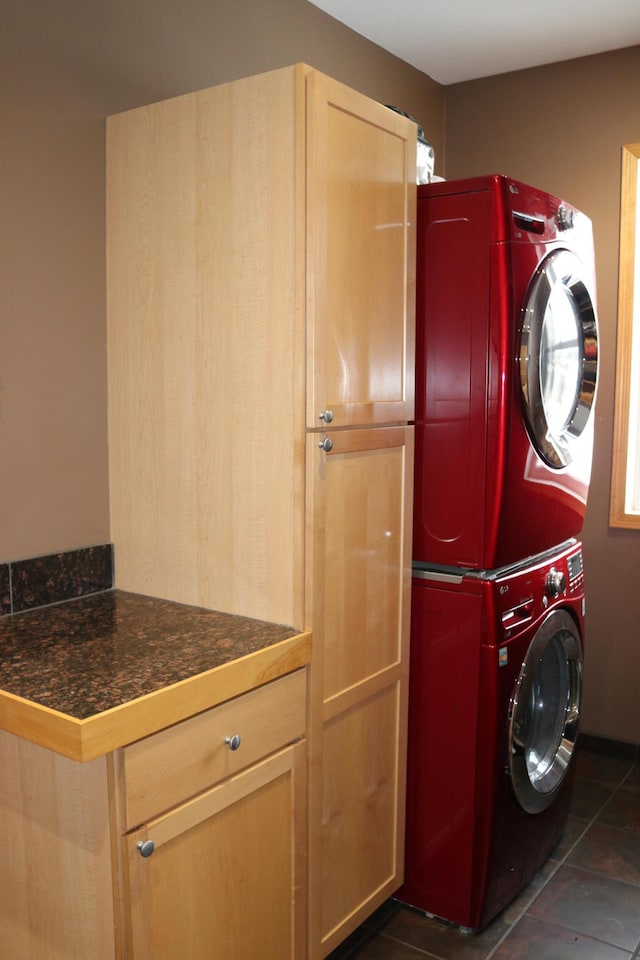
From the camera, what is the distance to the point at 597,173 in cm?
312

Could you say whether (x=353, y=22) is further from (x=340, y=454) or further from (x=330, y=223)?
(x=340, y=454)

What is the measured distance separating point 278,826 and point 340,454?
2.60 ft

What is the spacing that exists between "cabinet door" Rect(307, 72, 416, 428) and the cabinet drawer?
58cm

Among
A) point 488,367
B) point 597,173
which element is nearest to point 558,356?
point 488,367

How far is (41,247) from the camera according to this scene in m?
1.89

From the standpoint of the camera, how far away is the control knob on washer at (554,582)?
2322 mm

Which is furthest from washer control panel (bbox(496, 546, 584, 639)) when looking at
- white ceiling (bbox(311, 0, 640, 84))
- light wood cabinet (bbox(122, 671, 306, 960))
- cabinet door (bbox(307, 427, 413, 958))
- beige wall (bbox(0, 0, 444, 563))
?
white ceiling (bbox(311, 0, 640, 84))

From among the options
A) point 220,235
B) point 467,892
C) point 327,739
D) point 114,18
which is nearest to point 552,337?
point 220,235

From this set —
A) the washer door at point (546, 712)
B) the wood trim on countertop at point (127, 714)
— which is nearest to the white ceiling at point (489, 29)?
the washer door at point (546, 712)

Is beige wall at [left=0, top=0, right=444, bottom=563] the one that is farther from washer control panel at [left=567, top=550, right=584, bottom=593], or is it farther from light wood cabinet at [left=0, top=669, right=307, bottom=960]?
washer control panel at [left=567, top=550, right=584, bottom=593]

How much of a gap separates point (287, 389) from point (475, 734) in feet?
3.37

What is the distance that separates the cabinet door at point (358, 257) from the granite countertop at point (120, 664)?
49cm

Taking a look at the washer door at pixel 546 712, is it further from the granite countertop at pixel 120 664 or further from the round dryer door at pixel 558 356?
the granite countertop at pixel 120 664

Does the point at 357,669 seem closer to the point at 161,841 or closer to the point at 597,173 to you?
the point at 161,841
